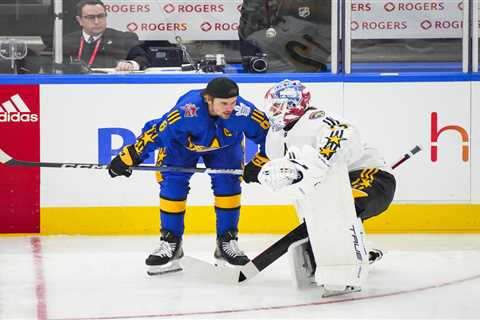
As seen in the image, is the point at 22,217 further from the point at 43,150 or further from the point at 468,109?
the point at 468,109

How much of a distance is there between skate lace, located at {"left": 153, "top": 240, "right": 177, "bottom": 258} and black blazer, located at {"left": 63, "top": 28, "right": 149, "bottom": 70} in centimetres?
136

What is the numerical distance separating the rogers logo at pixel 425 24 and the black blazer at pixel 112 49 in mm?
1430

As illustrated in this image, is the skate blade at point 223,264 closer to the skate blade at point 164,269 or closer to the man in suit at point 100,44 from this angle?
the skate blade at point 164,269

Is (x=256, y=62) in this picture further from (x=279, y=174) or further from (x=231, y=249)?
(x=279, y=174)

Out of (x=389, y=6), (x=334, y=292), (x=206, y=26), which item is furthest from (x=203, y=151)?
(x=389, y=6)

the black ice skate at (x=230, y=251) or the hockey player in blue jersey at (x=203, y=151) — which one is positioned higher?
the hockey player in blue jersey at (x=203, y=151)

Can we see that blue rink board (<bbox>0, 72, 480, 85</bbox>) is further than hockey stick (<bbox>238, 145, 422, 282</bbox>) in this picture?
Yes

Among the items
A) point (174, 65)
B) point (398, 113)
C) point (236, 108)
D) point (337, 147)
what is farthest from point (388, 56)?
point (337, 147)

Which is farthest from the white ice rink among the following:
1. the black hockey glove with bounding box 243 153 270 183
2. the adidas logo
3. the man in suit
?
the man in suit

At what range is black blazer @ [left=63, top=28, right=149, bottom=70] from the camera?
20.0 ft

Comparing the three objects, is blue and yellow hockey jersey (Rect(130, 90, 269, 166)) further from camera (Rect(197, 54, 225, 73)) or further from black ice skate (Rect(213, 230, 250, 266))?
camera (Rect(197, 54, 225, 73))

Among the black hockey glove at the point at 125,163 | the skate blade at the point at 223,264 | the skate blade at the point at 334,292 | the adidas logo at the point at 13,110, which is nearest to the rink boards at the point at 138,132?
the adidas logo at the point at 13,110

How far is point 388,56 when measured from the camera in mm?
6156

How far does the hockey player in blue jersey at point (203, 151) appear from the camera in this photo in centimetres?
483
